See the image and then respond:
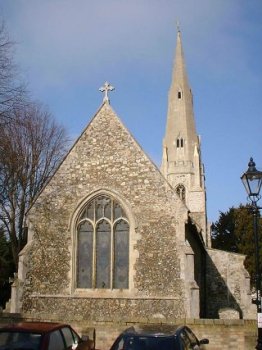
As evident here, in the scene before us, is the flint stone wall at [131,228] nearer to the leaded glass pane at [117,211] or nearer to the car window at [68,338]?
the leaded glass pane at [117,211]

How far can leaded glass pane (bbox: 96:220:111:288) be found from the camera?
1720cm

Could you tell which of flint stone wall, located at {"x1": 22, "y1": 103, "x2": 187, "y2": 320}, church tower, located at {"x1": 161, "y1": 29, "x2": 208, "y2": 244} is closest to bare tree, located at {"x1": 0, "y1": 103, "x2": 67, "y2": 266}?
flint stone wall, located at {"x1": 22, "y1": 103, "x2": 187, "y2": 320}

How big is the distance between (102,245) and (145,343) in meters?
9.84

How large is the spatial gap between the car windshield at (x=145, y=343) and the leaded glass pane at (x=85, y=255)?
31.2ft

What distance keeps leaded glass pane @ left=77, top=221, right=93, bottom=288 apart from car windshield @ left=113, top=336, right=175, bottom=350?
31.2 ft

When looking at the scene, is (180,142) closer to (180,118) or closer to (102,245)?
(180,118)

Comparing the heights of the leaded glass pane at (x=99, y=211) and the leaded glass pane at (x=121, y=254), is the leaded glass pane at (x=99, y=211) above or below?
above

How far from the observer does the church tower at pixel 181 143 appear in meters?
58.7

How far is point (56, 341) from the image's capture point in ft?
27.5

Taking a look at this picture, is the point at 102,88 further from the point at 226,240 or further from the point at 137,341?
the point at 226,240

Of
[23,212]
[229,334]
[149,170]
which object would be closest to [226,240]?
[23,212]

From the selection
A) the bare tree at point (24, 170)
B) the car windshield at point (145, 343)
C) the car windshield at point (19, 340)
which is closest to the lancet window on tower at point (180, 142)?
the bare tree at point (24, 170)

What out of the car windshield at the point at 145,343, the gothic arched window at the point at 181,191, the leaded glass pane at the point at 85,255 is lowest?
the car windshield at the point at 145,343

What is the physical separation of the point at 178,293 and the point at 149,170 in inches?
188
